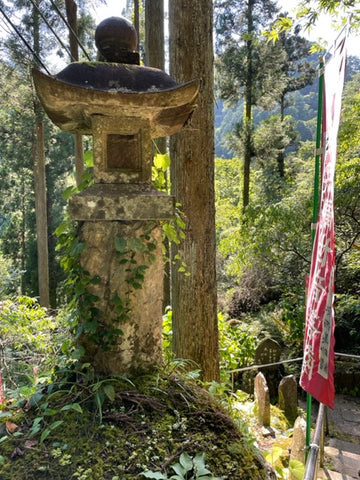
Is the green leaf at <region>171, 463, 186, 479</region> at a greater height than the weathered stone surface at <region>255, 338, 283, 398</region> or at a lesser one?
greater

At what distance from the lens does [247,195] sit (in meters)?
12.8

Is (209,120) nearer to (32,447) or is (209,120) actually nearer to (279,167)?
(32,447)

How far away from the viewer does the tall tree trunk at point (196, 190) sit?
9.65 ft

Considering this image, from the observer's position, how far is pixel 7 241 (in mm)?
18844

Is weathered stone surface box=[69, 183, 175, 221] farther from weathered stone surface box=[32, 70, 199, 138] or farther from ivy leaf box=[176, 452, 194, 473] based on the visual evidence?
ivy leaf box=[176, 452, 194, 473]

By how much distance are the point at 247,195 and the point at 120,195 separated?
11333 millimetres

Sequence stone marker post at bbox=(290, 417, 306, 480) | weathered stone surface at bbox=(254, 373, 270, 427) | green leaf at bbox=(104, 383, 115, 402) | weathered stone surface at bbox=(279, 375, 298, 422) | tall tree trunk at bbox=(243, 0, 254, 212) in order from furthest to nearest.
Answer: tall tree trunk at bbox=(243, 0, 254, 212), weathered stone surface at bbox=(279, 375, 298, 422), weathered stone surface at bbox=(254, 373, 270, 427), stone marker post at bbox=(290, 417, 306, 480), green leaf at bbox=(104, 383, 115, 402)

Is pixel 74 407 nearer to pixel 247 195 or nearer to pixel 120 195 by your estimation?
pixel 120 195

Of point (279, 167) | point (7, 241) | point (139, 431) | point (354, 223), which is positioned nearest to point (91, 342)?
point (139, 431)

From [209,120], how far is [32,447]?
2.59m

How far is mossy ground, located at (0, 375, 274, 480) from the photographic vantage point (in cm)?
142

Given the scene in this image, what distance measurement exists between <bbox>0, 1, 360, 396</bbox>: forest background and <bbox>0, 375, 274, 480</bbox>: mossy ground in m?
0.57

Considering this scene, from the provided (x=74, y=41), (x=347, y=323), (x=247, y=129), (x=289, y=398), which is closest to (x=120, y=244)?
(x=289, y=398)

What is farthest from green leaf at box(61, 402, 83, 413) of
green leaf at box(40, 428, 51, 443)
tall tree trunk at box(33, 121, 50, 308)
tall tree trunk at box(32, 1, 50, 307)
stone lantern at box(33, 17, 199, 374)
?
tall tree trunk at box(33, 121, 50, 308)
